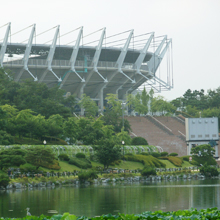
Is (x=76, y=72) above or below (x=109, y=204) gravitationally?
above

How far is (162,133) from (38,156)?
128ft

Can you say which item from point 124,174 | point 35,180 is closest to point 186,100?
point 124,174

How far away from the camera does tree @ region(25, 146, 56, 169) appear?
38031mm

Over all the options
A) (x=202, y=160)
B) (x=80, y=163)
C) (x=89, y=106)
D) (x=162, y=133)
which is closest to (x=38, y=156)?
(x=80, y=163)

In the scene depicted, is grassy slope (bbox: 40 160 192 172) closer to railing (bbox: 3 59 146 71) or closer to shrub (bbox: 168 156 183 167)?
shrub (bbox: 168 156 183 167)

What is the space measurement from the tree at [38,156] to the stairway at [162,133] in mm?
29921

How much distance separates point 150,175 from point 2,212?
83.3 feet

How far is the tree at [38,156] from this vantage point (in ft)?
125

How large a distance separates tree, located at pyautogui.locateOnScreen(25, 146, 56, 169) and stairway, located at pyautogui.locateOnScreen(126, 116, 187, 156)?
29.9 meters

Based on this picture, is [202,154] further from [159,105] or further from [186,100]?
[186,100]

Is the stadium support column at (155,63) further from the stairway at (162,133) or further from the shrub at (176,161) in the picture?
the shrub at (176,161)

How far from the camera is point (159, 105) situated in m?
93.4

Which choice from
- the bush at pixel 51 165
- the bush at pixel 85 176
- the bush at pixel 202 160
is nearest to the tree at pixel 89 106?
the bush at pixel 202 160

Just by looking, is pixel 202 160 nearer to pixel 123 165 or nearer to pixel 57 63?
pixel 123 165
